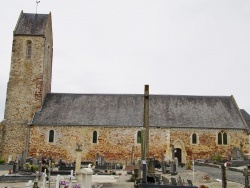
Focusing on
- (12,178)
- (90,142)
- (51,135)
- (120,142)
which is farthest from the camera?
(51,135)

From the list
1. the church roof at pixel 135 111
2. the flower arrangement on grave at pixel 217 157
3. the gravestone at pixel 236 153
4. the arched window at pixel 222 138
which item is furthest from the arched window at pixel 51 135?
the gravestone at pixel 236 153

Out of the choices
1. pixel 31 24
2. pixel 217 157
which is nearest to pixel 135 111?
pixel 217 157

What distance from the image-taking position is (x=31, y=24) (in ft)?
115

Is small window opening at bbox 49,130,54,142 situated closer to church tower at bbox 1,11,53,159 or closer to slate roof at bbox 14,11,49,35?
church tower at bbox 1,11,53,159

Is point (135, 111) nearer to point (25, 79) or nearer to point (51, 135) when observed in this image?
point (51, 135)

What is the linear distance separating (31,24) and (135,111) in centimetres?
1425

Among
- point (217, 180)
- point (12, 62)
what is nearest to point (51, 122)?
point (12, 62)

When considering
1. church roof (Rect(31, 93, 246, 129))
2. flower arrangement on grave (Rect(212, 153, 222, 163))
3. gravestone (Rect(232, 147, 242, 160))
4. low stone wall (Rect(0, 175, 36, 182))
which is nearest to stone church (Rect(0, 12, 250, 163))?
church roof (Rect(31, 93, 246, 129))

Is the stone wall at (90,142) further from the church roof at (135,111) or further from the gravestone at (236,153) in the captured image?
the gravestone at (236,153)

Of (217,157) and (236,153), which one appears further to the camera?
(217,157)

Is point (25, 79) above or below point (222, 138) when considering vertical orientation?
above

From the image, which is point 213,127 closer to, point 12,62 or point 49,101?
point 49,101

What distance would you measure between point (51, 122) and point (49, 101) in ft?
11.3

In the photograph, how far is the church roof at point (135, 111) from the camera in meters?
31.7
